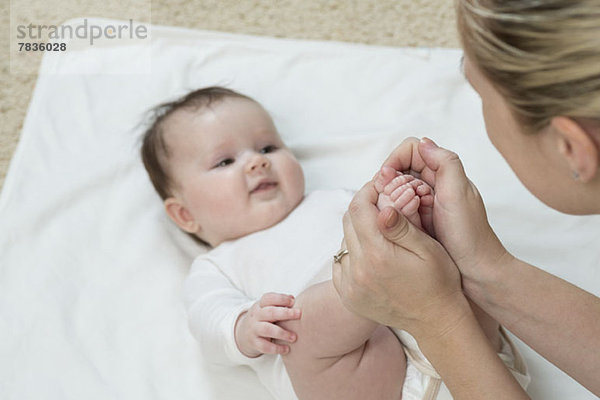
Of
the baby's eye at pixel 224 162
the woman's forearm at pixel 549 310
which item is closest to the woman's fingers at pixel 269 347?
the woman's forearm at pixel 549 310

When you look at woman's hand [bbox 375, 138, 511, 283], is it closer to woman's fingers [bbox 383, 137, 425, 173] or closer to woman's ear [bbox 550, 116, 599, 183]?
woman's fingers [bbox 383, 137, 425, 173]

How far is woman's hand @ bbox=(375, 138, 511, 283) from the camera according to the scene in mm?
829

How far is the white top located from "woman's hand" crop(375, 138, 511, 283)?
255mm

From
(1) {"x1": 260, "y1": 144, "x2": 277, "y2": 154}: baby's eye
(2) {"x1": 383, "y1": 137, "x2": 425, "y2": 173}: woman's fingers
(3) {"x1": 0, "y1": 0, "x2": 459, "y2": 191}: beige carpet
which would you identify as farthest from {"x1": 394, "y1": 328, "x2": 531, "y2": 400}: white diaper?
(3) {"x1": 0, "y1": 0, "x2": 459, "y2": 191}: beige carpet

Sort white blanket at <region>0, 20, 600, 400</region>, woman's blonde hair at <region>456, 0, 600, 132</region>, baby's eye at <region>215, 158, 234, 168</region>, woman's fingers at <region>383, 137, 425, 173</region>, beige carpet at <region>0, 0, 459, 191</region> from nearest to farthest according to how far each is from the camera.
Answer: woman's blonde hair at <region>456, 0, 600, 132</region> < woman's fingers at <region>383, 137, 425, 173</region> < white blanket at <region>0, 20, 600, 400</region> < baby's eye at <region>215, 158, 234, 168</region> < beige carpet at <region>0, 0, 459, 191</region>

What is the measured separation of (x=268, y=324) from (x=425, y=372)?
22cm

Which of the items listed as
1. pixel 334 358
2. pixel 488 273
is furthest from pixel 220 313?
pixel 488 273

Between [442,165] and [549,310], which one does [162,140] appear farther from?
[549,310]

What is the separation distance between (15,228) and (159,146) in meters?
0.30

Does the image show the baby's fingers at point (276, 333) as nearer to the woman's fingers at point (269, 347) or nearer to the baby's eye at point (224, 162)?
the woman's fingers at point (269, 347)

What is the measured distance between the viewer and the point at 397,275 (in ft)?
2.58

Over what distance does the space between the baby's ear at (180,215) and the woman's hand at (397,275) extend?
50cm

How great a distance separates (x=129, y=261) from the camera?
4.16 feet

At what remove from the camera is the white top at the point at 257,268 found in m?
1.06
